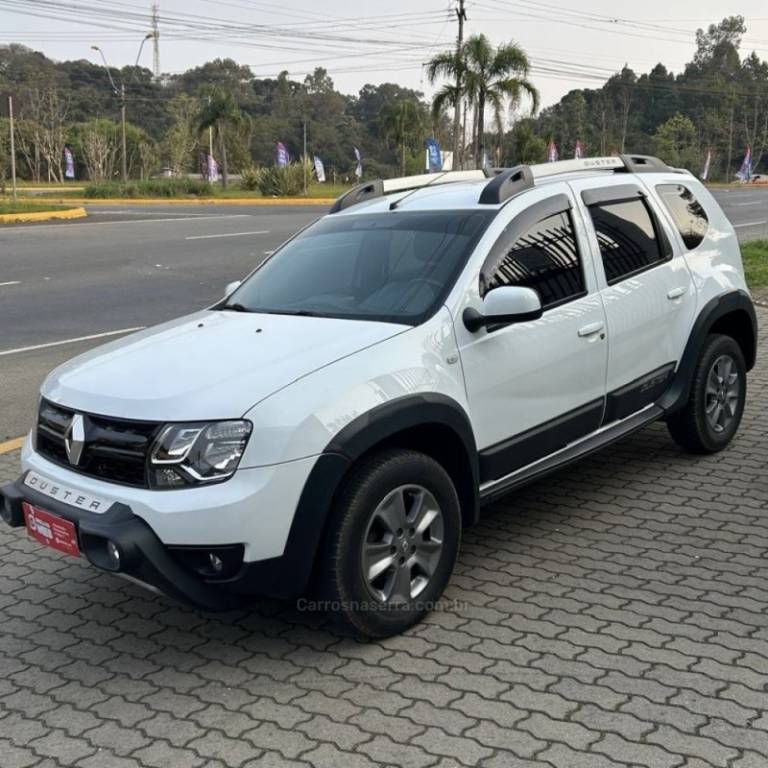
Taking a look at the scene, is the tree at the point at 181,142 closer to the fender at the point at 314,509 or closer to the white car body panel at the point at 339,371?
the white car body panel at the point at 339,371

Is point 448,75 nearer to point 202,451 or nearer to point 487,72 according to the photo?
point 487,72

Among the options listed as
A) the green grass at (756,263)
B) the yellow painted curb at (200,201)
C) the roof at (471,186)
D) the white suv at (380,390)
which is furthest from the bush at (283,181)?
the white suv at (380,390)

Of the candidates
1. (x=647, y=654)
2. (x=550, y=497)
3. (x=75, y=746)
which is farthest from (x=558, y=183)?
(x=75, y=746)

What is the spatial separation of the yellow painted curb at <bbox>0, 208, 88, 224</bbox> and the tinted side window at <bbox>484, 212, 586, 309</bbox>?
22.8 meters

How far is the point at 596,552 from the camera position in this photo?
14.2 ft

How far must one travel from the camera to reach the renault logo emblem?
3.38m

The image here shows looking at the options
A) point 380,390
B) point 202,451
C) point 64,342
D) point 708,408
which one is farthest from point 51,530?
point 64,342

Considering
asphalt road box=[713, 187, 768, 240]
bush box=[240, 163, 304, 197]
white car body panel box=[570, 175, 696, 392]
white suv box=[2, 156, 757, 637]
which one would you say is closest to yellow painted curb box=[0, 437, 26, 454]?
white suv box=[2, 156, 757, 637]

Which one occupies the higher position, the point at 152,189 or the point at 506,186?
the point at 152,189

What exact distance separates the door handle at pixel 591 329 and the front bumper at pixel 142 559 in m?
2.01

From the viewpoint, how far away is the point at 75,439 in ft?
11.1

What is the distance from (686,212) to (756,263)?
34.0 feet

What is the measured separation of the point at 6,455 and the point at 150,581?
9.88 ft

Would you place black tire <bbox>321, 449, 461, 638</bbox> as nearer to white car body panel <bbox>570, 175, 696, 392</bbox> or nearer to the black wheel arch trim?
the black wheel arch trim
